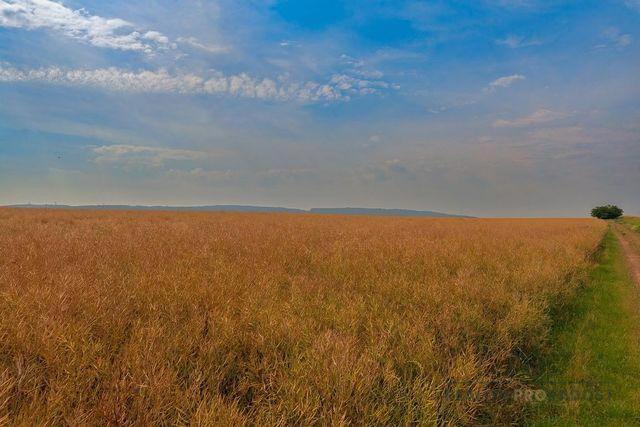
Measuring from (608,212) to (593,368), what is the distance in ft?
355

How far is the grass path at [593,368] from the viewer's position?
3619mm

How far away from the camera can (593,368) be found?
4.66m

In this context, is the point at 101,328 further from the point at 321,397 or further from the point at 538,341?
the point at 538,341

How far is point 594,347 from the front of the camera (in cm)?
536

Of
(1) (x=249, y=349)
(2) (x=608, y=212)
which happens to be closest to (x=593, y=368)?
(1) (x=249, y=349)

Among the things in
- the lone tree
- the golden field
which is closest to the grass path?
the golden field

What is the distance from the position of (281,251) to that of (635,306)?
8583mm

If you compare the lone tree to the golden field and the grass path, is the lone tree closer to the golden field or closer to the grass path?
the grass path

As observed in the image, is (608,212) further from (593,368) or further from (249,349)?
(249,349)

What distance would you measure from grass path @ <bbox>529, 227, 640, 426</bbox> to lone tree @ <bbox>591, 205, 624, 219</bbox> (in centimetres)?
10256

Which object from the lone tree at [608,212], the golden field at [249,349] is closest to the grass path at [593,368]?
the golden field at [249,349]

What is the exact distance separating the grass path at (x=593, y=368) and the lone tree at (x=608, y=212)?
336 feet

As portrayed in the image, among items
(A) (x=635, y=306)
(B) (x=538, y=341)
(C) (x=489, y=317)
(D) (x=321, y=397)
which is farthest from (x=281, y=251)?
(A) (x=635, y=306)

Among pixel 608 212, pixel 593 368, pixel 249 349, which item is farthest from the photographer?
pixel 608 212
